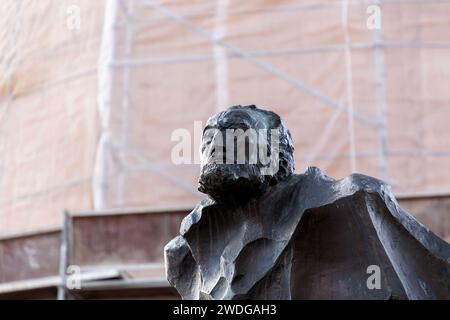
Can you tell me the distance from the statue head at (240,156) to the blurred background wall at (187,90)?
33.0 ft

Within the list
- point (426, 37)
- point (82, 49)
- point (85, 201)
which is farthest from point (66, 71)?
point (426, 37)

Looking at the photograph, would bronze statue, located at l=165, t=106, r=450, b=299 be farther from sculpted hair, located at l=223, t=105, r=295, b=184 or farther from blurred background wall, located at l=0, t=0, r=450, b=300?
blurred background wall, located at l=0, t=0, r=450, b=300

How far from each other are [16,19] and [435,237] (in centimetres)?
1177

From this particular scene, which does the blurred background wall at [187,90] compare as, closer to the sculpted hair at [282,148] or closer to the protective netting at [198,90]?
the protective netting at [198,90]

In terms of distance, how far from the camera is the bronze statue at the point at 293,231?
464 cm

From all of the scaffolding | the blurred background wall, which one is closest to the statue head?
the blurred background wall

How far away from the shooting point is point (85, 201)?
16.0m

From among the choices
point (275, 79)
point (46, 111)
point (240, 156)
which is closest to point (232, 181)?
point (240, 156)

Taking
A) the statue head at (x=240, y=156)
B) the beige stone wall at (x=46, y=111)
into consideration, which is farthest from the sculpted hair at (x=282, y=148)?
the beige stone wall at (x=46, y=111)

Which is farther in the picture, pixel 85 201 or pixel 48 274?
pixel 85 201

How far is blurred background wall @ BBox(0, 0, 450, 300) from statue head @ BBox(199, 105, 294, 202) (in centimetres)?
1005

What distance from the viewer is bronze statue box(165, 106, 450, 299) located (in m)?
4.64

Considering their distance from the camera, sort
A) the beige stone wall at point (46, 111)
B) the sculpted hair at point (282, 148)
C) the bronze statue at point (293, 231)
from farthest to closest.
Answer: the beige stone wall at point (46, 111)
the sculpted hair at point (282, 148)
the bronze statue at point (293, 231)
